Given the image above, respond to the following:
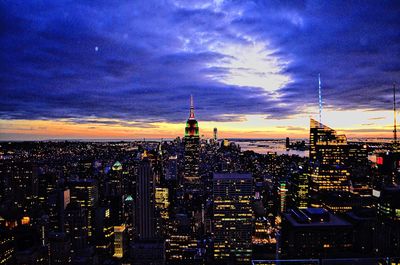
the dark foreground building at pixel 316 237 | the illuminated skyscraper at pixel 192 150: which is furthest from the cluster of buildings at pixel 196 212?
the illuminated skyscraper at pixel 192 150

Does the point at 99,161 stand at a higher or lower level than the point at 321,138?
lower

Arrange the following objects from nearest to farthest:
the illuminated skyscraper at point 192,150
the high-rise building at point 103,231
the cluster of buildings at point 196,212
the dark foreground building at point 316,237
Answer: the dark foreground building at point 316,237
the cluster of buildings at point 196,212
the high-rise building at point 103,231
the illuminated skyscraper at point 192,150

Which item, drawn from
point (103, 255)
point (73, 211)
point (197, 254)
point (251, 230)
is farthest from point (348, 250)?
point (73, 211)

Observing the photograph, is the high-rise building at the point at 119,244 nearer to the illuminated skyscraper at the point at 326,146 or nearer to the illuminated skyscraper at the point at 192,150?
the illuminated skyscraper at the point at 326,146

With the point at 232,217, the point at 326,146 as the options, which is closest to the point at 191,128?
the point at 326,146

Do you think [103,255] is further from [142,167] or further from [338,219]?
[338,219]

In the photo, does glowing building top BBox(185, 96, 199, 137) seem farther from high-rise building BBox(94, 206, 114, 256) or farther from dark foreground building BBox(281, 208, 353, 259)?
dark foreground building BBox(281, 208, 353, 259)
